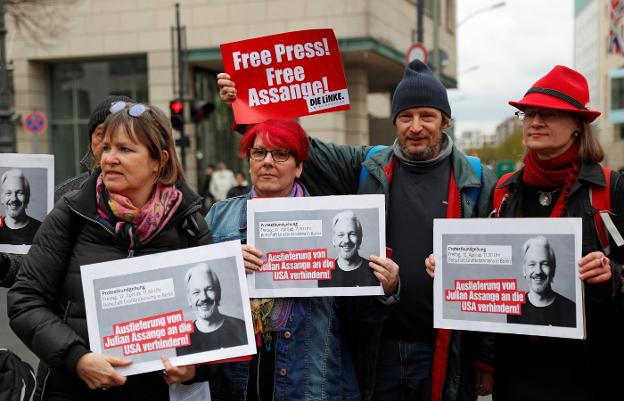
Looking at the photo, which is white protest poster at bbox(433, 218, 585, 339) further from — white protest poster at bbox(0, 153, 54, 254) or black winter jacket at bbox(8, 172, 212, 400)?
white protest poster at bbox(0, 153, 54, 254)

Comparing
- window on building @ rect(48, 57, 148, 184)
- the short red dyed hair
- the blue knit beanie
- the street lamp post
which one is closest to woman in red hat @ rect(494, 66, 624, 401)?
the blue knit beanie

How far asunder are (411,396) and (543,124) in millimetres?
1338

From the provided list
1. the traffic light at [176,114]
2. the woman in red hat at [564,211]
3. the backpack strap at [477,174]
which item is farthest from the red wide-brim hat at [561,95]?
the traffic light at [176,114]

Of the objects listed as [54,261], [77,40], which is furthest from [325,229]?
[77,40]

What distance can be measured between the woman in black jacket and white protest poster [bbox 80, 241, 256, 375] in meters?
0.07

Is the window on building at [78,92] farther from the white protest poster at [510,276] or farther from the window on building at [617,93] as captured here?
the window on building at [617,93]

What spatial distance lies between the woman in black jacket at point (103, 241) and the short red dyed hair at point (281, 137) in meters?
0.51

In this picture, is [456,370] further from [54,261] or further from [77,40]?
[77,40]

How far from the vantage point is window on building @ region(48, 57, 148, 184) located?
76.5ft

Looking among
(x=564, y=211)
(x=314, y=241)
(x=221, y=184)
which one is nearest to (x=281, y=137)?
(x=314, y=241)

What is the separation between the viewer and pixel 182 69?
20.8m

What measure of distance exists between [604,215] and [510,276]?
17.0 inches

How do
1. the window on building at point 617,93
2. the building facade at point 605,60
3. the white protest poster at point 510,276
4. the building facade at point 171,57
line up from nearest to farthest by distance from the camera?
the white protest poster at point 510,276
the building facade at point 171,57
the building facade at point 605,60
the window on building at point 617,93

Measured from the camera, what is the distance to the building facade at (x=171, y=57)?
2116 cm
